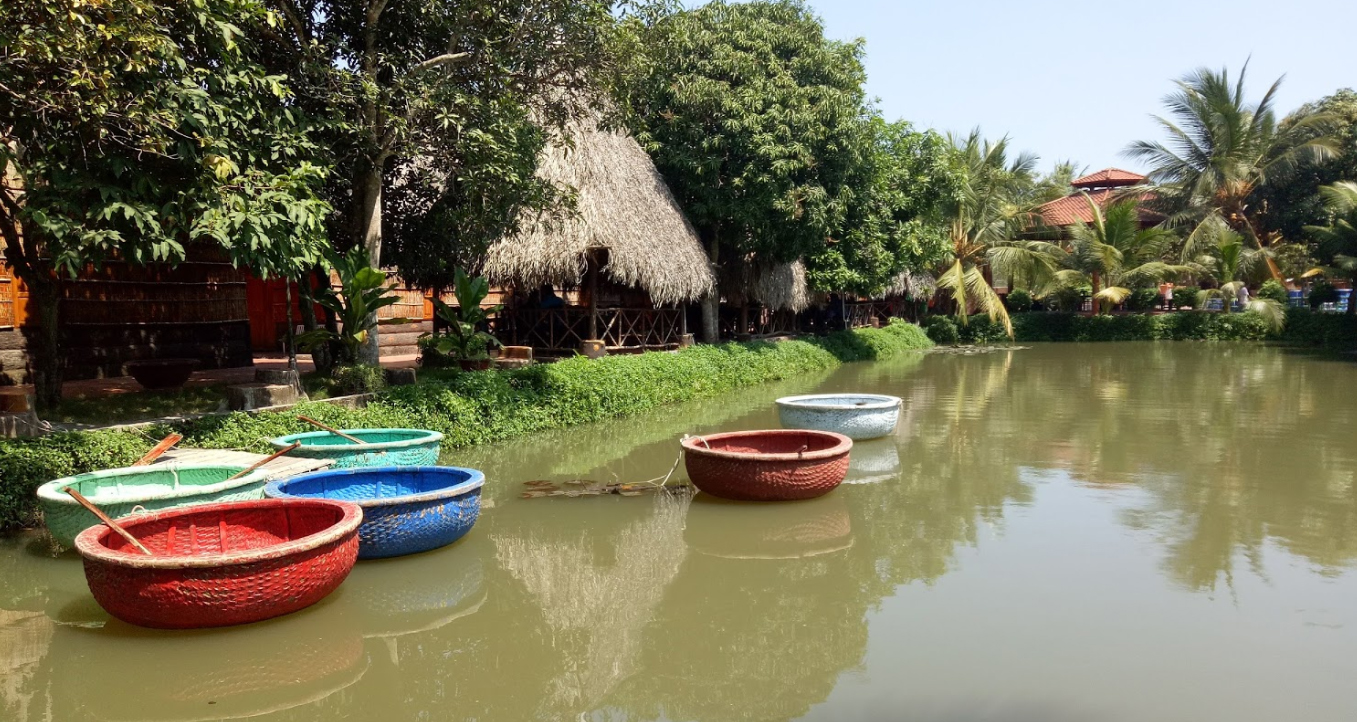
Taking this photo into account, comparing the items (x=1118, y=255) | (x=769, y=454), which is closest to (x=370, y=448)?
(x=769, y=454)

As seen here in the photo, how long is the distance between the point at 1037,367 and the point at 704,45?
11.5m

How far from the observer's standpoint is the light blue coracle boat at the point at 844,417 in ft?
36.0

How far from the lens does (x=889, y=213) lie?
23797 mm

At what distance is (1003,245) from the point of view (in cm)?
3125

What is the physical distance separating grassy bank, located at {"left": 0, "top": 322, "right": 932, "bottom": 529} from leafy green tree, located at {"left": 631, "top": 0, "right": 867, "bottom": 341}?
2808mm

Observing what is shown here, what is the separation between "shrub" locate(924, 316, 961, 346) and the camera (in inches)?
1276

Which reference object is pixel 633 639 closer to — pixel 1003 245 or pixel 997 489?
pixel 997 489

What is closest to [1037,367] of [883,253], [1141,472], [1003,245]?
[883,253]

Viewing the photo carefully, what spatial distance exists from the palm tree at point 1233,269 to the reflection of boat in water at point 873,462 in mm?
22835

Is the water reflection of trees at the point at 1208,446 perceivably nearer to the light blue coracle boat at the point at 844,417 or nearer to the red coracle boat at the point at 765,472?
the light blue coracle boat at the point at 844,417

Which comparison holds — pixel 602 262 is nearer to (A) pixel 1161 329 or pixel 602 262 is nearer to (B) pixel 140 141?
(B) pixel 140 141

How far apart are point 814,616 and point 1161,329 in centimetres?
3027

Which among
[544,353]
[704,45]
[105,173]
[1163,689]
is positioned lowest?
[1163,689]

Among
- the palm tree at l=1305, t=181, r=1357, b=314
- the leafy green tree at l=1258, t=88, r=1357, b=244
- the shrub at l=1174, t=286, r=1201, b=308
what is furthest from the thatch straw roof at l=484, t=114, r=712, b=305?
the leafy green tree at l=1258, t=88, r=1357, b=244
